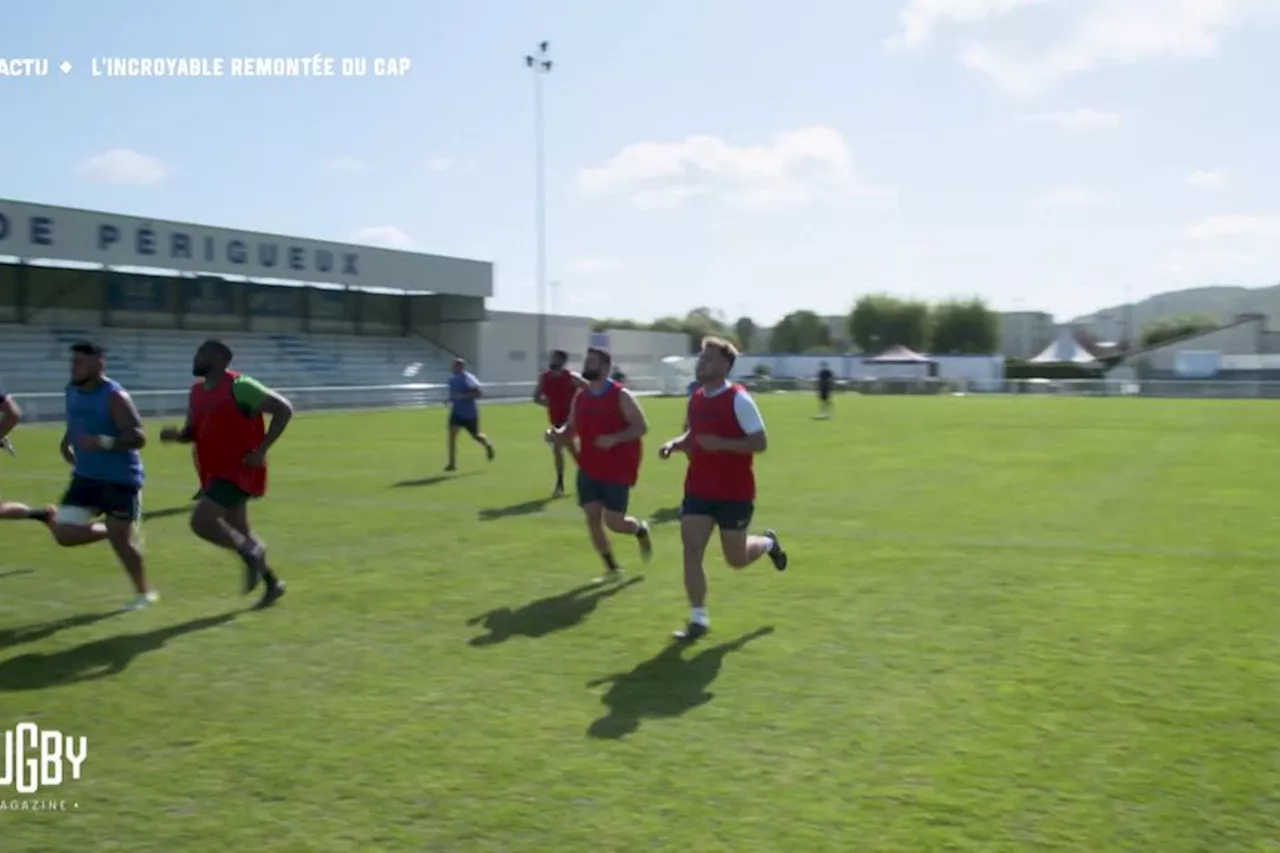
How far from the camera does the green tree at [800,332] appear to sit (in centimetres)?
12650

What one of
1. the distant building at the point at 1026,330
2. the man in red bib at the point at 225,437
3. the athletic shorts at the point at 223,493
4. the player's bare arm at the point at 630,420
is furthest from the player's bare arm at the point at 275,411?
the distant building at the point at 1026,330

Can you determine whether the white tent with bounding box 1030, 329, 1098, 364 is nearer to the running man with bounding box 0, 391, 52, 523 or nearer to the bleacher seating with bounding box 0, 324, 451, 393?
the bleacher seating with bounding box 0, 324, 451, 393

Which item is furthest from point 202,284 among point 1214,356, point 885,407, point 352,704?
point 1214,356

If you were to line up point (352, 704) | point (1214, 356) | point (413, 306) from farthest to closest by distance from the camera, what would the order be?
point (1214, 356) < point (413, 306) < point (352, 704)

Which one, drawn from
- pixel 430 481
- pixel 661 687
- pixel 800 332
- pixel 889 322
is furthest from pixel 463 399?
pixel 800 332

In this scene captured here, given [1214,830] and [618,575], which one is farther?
[618,575]

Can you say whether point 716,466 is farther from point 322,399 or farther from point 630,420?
point 322,399

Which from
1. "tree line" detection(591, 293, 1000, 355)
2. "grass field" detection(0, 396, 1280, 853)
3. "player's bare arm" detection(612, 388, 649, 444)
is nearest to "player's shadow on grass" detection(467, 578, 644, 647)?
"grass field" detection(0, 396, 1280, 853)

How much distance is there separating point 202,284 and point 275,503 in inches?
1447

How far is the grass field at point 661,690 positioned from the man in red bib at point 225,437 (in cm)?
70

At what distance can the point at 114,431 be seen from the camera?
7.44m

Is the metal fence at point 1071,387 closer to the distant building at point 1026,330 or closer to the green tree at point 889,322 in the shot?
the green tree at point 889,322

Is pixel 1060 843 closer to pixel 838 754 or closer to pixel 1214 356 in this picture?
pixel 838 754

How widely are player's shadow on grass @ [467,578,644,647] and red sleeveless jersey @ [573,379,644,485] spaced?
35.9 inches
